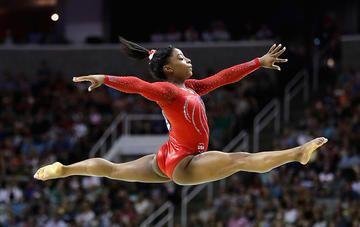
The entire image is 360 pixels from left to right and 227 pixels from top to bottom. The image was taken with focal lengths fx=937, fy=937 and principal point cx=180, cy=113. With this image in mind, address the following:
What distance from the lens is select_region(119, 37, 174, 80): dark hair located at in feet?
25.5

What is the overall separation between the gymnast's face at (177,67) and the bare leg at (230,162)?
2.26 ft

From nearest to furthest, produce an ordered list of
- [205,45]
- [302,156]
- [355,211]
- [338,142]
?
[302,156] < [355,211] < [338,142] < [205,45]

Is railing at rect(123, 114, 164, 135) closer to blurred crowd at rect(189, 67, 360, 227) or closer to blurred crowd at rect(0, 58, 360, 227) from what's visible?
blurred crowd at rect(0, 58, 360, 227)

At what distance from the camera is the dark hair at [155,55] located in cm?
777

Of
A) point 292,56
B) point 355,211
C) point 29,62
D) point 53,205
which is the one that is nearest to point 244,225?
point 355,211

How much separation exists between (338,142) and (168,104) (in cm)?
756

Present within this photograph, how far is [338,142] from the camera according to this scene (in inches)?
577

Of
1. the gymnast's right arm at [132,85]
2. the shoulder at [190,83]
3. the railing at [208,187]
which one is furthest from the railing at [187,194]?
the gymnast's right arm at [132,85]

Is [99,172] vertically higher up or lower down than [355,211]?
higher up

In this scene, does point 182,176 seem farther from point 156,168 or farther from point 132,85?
point 132,85

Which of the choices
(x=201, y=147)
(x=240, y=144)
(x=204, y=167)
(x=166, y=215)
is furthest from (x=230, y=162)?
(x=240, y=144)

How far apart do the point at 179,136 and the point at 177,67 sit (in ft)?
1.88

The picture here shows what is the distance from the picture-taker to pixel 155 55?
7.80m

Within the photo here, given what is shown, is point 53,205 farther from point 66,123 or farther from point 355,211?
point 355,211
